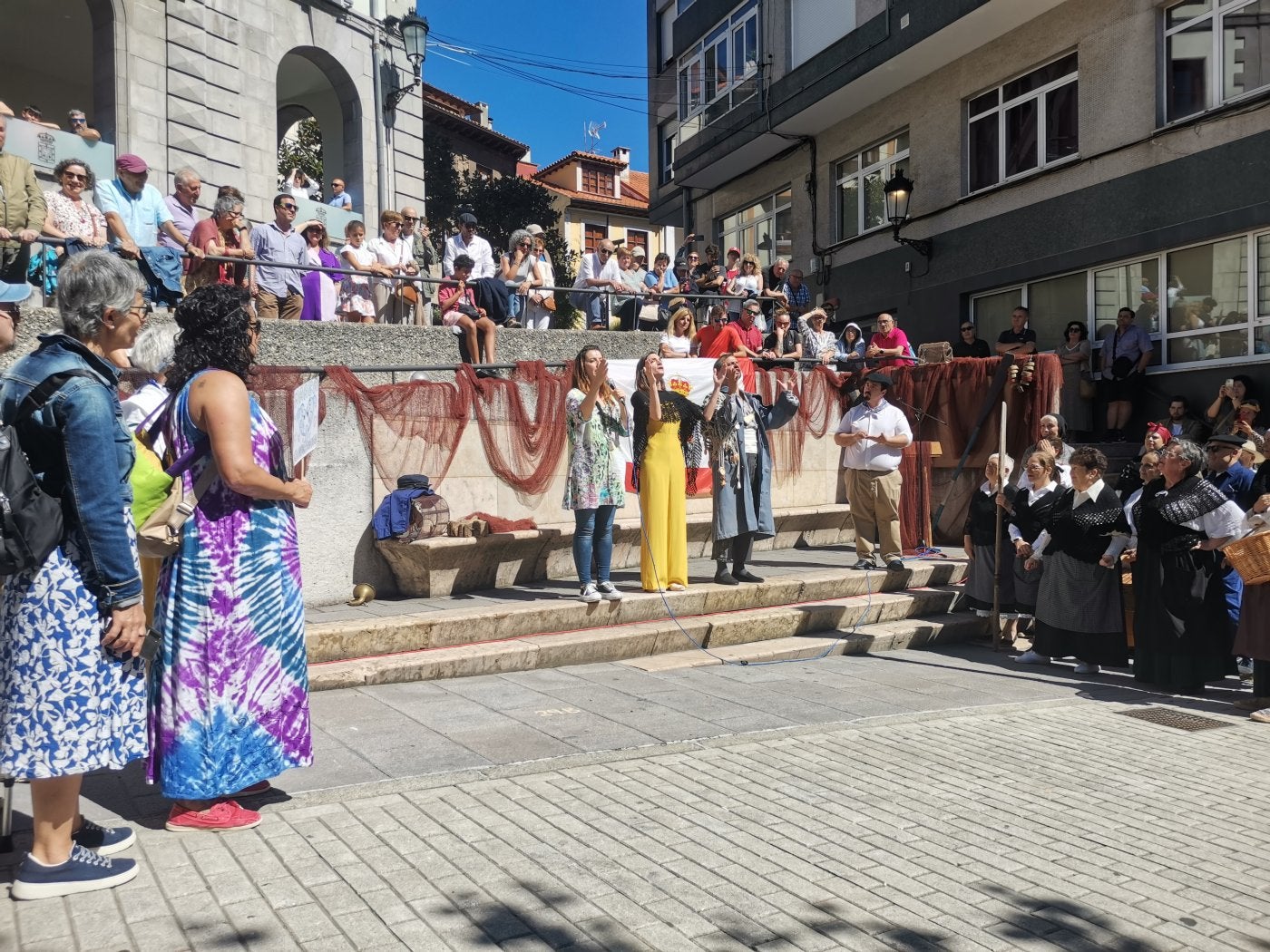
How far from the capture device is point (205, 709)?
13.6 feet

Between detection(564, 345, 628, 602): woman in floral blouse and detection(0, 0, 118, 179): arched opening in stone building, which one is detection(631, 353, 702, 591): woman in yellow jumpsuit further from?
detection(0, 0, 118, 179): arched opening in stone building

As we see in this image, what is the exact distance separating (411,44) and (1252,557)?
16.2 metres

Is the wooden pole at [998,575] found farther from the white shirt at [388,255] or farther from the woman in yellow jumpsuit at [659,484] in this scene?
the white shirt at [388,255]

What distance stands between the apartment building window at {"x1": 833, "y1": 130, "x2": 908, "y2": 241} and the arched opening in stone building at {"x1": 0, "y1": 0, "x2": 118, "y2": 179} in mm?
12882

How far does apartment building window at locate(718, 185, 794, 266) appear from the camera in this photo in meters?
23.8

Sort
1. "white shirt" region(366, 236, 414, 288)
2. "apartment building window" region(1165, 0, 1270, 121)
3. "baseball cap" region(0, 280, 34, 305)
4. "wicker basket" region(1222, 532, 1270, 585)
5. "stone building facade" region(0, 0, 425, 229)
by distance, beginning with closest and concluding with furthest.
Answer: "wicker basket" region(1222, 532, 1270, 585), "baseball cap" region(0, 280, 34, 305), "white shirt" region(366, 236, 414, 288), "apartment building window" region(1165, 0, 1270, 121), "stone building facade" region(0, 0, 425, 229)

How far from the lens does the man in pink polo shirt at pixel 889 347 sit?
13.7m

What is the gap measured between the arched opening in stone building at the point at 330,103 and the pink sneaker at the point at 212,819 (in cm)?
1542

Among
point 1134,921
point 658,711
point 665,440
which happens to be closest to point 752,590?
point 665,440

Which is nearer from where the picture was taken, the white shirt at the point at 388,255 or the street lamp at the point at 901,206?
the white shirt at the point at 388,255

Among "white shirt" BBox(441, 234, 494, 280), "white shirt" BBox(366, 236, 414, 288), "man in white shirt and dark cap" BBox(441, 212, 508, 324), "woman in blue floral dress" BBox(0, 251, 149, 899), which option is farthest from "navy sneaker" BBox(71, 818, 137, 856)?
"white shirt" BBox(441, 234, 494, 280)

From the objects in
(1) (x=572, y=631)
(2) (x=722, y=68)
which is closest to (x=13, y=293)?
(1) (x=572, y=631)

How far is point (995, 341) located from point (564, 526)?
10619 millimetres

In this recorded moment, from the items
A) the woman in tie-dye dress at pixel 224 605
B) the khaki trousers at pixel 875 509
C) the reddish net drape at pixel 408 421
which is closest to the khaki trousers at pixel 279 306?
the reddish net drape at pixel 408 421
